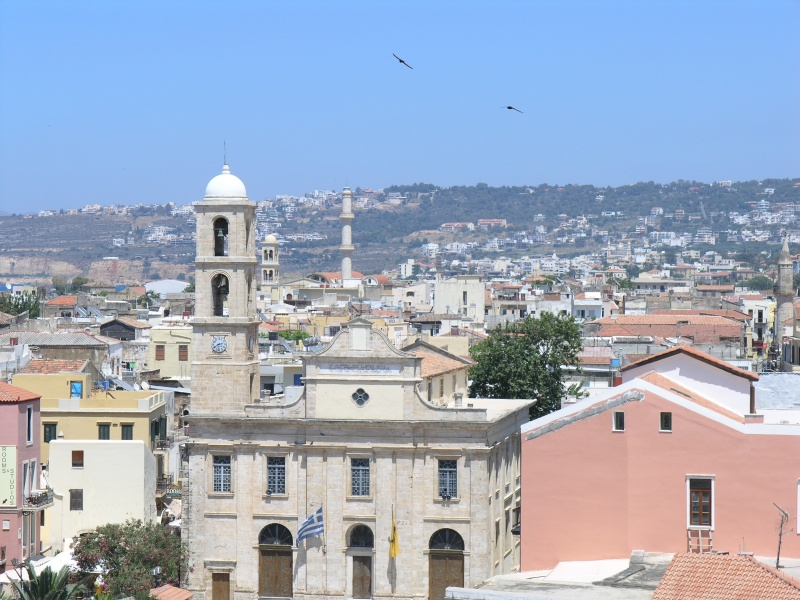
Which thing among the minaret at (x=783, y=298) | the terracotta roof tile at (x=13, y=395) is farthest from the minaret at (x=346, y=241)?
the terracotta roof tile at (x=13, y=395)

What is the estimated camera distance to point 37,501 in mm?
40969

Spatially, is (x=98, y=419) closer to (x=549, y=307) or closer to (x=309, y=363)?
(x=309, y=363)

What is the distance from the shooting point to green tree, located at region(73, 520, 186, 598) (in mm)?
38125

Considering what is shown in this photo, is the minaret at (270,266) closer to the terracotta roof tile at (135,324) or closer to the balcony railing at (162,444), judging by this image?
the terracotta roof tile at (135,324)

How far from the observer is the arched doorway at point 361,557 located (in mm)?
40844

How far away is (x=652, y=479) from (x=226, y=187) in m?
15.2

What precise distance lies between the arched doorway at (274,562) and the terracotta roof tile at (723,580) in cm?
1695

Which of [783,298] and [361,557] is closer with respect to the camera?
[361,557]

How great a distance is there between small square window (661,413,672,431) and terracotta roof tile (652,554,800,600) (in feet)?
24.3

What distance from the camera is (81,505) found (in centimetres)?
4378

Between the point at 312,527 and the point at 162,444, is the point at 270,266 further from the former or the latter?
the point at 312,527

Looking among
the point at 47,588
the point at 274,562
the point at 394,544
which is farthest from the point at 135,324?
the point at 47,588

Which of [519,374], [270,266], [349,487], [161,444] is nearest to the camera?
[349,487]

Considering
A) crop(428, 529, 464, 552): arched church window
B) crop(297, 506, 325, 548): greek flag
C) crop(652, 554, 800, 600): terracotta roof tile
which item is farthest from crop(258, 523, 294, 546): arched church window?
crop(652, 554, 800, 600): terracotta roof tile
